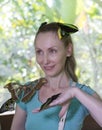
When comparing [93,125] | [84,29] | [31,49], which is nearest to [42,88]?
[93,125]

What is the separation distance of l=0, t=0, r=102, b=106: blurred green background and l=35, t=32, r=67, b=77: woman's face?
1.95 ft

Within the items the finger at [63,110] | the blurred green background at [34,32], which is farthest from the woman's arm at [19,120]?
the blurred green background at [34,32]

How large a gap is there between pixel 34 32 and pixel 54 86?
2.11ft

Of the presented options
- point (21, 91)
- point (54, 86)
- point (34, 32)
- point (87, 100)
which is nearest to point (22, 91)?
point (21, 91)

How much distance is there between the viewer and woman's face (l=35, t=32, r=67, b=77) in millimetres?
894

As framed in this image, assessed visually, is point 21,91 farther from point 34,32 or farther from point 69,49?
point 34,32

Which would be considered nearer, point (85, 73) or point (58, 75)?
point (58, 75)

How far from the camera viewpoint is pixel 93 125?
1.36 meters

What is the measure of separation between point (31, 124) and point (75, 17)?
81 centimetres

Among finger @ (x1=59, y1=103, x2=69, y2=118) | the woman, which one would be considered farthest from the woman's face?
finger @ (x1=59, y1=103, x2=69, y2=118)

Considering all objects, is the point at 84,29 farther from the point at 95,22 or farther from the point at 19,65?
the point at 19,65

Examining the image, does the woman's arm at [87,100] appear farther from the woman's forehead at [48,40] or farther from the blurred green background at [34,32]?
the blurred green background at [34,32]

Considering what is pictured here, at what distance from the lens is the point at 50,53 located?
897 mm

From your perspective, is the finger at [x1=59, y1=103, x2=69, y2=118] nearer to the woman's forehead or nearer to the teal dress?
the teal dress
